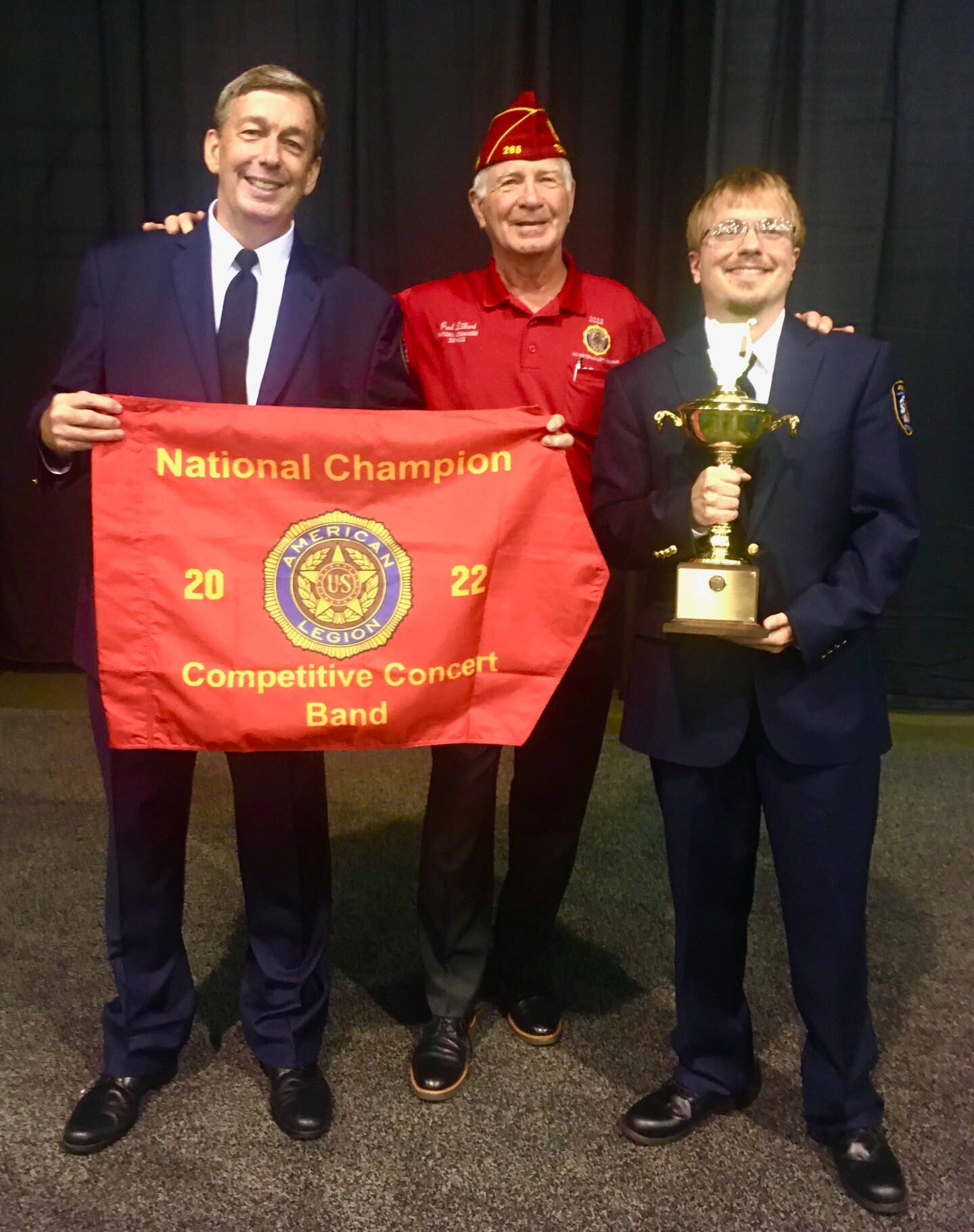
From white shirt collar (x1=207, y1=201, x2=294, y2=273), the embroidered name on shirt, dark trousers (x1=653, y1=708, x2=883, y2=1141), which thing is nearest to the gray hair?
the embroidered name on shirt

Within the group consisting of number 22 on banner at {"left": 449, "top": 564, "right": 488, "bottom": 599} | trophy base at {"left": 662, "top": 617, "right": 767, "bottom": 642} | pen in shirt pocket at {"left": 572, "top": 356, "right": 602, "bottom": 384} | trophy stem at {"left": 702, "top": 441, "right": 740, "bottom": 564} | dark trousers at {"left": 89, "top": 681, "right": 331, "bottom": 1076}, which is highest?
pen in shirt pocket at {"left": 572, "top": 356, "right": 602, "bottom": 384}

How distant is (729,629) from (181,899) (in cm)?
104

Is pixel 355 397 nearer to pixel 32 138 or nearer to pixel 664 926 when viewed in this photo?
pixel 664 926

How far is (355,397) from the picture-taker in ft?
5.62

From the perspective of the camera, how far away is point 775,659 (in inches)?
61.1

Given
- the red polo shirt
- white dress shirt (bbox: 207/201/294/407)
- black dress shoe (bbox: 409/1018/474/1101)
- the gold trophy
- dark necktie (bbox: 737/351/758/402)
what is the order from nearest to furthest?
the gold trophy, dark necktie (bbox: 737/351/758/402), white dress shirt (bbox: 207/201/294/407), black dress shoe (bbox: 409/1018/474/1101), the red polo shirt

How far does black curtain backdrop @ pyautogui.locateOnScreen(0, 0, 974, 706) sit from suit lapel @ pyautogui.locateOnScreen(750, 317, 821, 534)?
246cm

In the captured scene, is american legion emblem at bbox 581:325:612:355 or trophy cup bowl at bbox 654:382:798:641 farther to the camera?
american legion emblem at bbox 581:325:612:355

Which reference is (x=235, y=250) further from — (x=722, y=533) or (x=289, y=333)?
(x=722, y=533)

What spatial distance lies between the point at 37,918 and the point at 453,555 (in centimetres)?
151

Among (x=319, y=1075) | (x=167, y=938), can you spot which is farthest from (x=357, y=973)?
(x=167, y=938)

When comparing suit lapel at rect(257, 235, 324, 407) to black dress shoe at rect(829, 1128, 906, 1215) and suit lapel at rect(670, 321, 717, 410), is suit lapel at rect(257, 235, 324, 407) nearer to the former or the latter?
suit lapel at rect(670, 321, 717, 410)

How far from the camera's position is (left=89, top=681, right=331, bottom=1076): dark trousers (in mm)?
1711

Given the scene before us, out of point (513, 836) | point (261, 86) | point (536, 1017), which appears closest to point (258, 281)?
point (261, 86)
